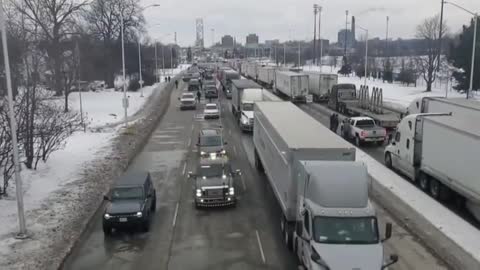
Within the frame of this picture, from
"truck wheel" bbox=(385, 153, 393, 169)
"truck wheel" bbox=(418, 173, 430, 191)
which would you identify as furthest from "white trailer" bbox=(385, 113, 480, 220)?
"truck wheel" bbox=(385, 153, 393, 169)

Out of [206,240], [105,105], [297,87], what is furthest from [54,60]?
[206,240]

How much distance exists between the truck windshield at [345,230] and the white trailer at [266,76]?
203 feet

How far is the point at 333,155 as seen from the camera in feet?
48.3

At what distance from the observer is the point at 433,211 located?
736 inches

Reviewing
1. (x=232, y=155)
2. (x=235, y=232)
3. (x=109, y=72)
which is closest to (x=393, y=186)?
(x=235, y=232)

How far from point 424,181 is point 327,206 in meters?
10.3

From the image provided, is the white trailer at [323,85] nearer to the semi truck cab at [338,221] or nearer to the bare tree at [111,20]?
the bare tree at [111,20]

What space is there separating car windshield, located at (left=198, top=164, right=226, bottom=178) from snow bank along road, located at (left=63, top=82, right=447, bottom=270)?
1.39 m

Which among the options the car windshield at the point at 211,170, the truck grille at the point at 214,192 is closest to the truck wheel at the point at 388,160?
the car windshield at the point at 211,170

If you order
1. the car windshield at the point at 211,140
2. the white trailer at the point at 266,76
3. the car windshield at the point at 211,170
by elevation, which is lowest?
the car windshield at the point at 211,170

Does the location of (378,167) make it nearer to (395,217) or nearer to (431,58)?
(395,217)

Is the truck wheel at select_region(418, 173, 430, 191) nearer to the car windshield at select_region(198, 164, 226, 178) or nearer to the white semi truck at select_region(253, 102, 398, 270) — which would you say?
the white semi truck at select_region(253, 102, 398, 270)

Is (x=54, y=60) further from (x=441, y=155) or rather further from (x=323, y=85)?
(x=441, y=155)

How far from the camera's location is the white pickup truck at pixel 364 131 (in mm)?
31297
